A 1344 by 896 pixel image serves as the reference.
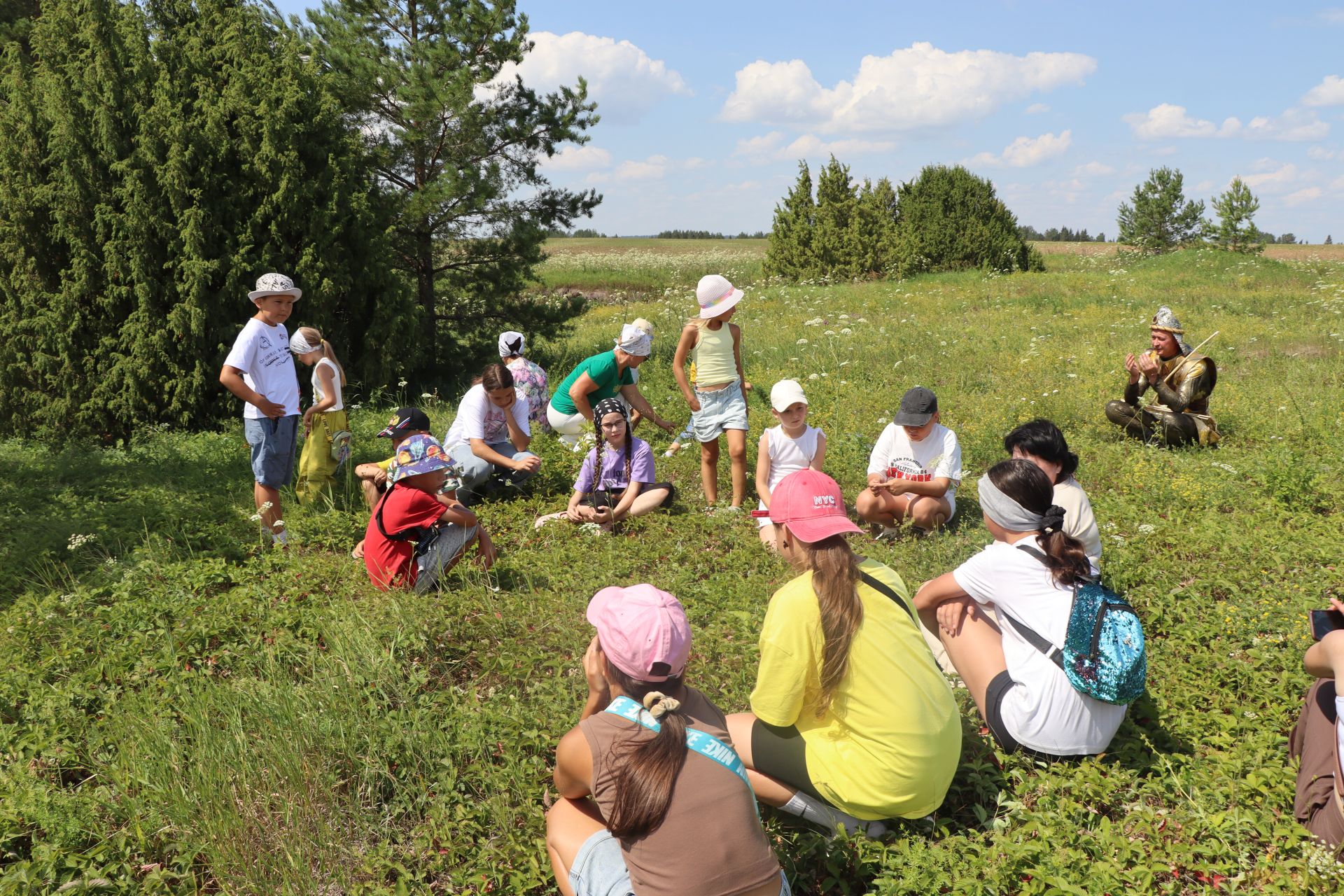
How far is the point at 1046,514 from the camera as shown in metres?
3.49

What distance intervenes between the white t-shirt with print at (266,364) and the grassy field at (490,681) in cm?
99

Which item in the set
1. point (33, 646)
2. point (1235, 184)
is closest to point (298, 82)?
point (33, 646)

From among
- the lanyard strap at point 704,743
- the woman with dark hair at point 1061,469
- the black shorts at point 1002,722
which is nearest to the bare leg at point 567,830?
the lanyard strap at point 704,743

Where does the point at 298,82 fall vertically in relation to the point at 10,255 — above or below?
above

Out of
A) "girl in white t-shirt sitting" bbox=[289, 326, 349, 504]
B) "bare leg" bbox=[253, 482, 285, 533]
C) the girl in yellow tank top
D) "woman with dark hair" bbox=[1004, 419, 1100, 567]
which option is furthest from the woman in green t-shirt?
"woman with dark hair" bbox=[1004, 419, 1100, 567]

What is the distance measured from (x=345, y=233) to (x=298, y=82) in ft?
6.17

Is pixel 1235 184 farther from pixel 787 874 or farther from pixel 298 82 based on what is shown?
pixel 787 874

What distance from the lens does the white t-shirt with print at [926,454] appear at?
19.6ft

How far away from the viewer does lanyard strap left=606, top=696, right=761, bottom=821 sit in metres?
2.46

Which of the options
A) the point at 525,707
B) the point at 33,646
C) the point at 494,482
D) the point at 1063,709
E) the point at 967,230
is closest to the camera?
the point at 1063,709

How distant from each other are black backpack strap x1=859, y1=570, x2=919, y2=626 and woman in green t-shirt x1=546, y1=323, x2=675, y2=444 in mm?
4499

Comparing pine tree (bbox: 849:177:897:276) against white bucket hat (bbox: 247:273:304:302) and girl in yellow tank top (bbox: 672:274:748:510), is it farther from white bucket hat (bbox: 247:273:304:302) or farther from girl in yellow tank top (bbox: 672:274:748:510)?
white bucket hat (bbox: 247:273:304:302)

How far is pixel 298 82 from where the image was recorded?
1039 cm

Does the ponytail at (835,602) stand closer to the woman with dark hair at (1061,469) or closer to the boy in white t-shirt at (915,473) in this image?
the woman with dark hair at (1061,469)
